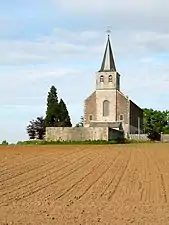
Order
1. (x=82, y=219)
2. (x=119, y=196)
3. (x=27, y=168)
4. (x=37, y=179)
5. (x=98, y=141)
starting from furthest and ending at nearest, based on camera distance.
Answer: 1. (x=98, y=141)
2. (x=27, y=168)
3. (x=37, y=179)
4. (x=119, y=196)
5. (x=82, y=219)

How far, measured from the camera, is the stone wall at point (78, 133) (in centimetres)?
8131

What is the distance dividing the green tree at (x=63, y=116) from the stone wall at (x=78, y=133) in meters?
22.7

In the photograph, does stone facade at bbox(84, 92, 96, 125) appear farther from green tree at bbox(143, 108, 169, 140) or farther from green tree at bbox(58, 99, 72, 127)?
green tree at bbox(143, 108, 169, 140)

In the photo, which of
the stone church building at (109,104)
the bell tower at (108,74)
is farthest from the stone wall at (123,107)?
the bell tower at (108,74)

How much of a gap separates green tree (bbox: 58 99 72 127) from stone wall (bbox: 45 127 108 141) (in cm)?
2268

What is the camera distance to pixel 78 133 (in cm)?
8275

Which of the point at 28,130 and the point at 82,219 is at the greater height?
the point at 28,130

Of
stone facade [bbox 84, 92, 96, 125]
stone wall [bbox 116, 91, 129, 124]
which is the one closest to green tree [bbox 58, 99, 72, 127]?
stone facade [bbox 84, 92, 96, 125]

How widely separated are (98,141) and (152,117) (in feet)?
212

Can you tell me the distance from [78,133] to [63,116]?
87.3 ft

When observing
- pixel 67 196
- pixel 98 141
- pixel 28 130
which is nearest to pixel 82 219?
pixel 67 196

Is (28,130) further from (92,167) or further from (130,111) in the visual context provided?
(92,167)

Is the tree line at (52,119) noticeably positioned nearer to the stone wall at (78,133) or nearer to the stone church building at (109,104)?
the stone church building at (109,104)

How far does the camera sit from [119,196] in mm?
18391
